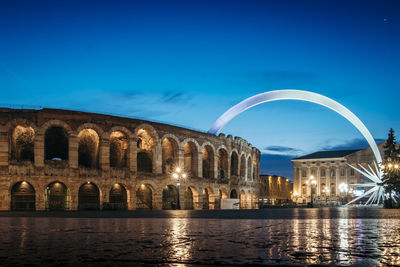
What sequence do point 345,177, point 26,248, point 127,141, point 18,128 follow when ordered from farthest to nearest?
point 345,177 < point 127,141 < point 18,128 < point 26,248

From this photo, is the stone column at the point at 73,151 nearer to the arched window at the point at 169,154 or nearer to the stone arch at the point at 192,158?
the arched window at the point at 169,154

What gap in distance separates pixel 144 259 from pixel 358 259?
6.09 feet

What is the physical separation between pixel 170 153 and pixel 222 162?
1116 centimetres

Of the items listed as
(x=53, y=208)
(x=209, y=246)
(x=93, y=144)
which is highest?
(x=93, y=144)

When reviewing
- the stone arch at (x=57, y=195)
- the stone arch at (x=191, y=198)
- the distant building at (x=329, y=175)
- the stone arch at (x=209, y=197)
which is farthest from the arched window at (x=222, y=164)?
the distant building at (x=329, y=175)

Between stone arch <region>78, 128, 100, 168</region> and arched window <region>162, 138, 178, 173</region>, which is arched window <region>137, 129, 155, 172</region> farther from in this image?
stone arch <region>78, 128, 100, 168</region>

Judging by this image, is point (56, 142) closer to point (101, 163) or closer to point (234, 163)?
point (101, 163)

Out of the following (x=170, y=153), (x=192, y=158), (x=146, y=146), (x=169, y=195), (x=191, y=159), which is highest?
(x=146, y=146)

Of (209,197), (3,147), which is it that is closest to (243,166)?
(209,197)

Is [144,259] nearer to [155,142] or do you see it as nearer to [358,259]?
[358,259]

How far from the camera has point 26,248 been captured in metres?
4.37

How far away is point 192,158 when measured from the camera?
5525 cm

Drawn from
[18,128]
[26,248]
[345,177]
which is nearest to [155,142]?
[18,128]

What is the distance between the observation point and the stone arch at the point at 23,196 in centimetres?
4038
